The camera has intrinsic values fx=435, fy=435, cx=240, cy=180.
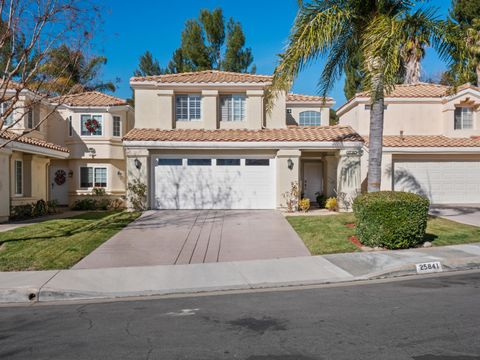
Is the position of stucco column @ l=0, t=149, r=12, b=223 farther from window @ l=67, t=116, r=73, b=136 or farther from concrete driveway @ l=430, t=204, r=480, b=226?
concrete driveway @ l=430, t=204, r=480, b=226

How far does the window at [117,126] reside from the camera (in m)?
23.7

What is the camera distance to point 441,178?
2138 centimetres

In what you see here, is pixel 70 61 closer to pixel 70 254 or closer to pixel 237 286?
pixel 70 254

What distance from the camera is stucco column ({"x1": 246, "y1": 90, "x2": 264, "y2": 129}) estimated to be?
65.7 ft

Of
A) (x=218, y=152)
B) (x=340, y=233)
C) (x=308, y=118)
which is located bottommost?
(x=340, y=233)

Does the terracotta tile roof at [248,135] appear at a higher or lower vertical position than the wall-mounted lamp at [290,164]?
higher

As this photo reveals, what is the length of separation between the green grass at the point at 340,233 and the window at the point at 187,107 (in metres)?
7.47

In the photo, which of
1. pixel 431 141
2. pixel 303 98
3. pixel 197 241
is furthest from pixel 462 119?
pixel 197 241

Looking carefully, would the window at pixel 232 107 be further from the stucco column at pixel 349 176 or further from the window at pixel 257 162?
the stucco column at pixel 349 176

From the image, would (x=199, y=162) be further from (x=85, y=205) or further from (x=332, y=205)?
(x=85, y=205)

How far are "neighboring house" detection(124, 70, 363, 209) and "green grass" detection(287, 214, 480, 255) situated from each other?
129 inches

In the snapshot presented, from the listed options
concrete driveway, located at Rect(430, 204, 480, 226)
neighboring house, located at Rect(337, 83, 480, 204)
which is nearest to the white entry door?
neighboring house, located at Rect(337, 83, 480, 204)

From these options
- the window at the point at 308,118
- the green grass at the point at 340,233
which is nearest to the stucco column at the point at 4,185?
the green grass at the point at 340,233

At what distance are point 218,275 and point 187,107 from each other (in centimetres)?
1274
